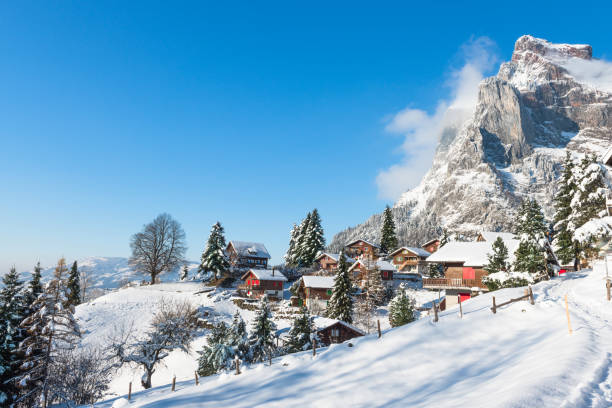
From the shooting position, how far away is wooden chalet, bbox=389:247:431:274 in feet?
246

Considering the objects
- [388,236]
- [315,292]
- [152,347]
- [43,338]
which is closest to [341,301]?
[315,292]

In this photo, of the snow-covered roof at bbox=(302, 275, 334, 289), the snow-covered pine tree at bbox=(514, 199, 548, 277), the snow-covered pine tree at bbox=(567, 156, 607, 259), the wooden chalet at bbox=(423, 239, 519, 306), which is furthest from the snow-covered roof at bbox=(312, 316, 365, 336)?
the snow-covered pine tree at bbox=(567, 156, 607, 259)

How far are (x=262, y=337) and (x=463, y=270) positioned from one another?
2956cm

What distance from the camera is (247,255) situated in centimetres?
→ 8056

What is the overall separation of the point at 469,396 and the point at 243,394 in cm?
979

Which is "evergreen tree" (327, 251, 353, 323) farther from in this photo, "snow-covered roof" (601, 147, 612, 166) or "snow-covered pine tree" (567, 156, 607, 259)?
"snow-covered roof" (601, 147, 612, 166)

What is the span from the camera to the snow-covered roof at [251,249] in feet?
264

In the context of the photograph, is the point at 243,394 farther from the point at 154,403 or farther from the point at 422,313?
the point at 422,313

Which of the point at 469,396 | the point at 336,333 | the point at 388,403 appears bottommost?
the point at 336,333

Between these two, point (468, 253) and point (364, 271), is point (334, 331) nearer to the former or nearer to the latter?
point (364, 271)

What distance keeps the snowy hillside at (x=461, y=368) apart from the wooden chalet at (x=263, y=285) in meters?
41.0

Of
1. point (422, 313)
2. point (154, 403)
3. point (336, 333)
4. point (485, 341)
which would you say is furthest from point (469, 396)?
point (422, 313)

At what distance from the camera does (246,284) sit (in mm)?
64125

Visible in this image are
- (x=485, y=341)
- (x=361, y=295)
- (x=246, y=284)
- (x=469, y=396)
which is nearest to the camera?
(x=469, y=396)
